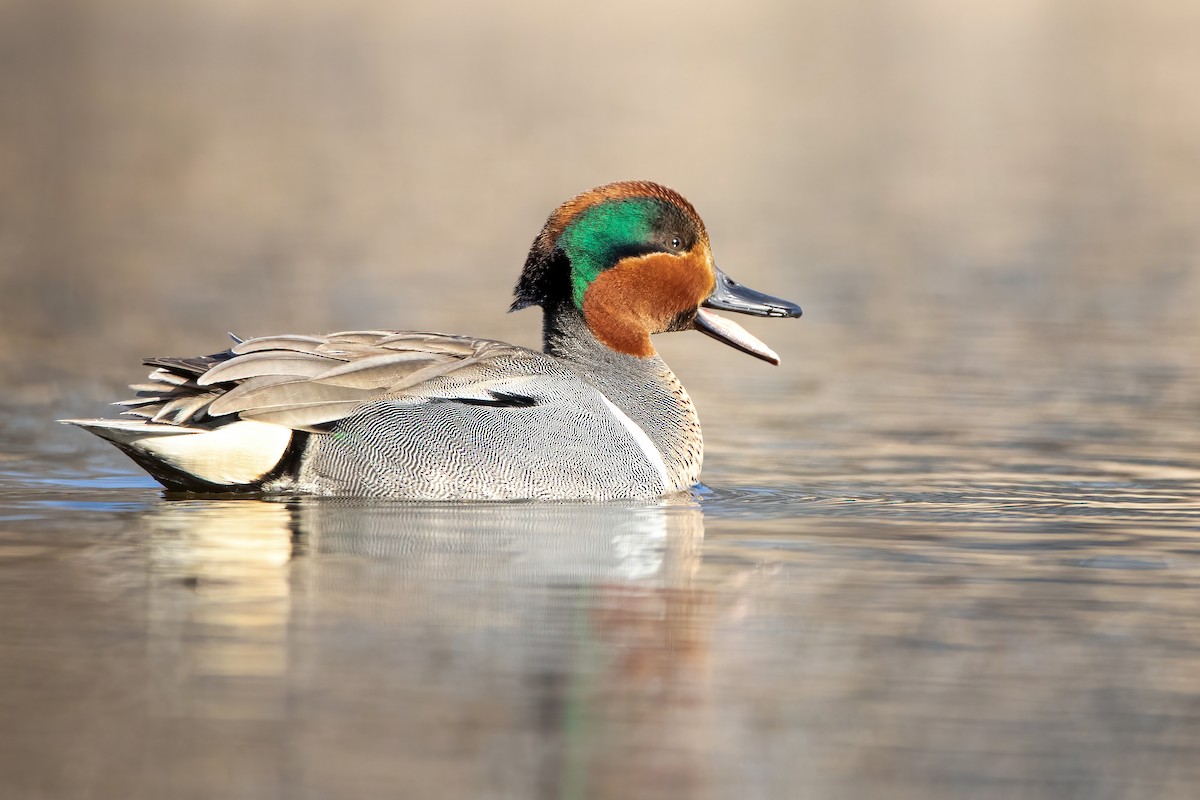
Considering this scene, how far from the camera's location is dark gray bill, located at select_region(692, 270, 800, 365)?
10.1 meters

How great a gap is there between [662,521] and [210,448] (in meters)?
1.89

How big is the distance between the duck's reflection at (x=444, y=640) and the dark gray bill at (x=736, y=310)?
5.39ft

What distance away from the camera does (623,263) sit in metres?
9.66

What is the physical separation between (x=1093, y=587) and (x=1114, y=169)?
21.5 metres

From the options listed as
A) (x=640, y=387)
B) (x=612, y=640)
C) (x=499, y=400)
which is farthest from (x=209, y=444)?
(x=612, y=640)

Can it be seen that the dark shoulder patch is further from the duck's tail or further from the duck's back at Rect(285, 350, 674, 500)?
the duck's tail

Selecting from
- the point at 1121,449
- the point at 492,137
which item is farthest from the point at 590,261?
the point at 492,137

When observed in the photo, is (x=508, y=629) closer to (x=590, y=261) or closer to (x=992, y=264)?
(x=590, y=261)

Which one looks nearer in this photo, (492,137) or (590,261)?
(590,261)

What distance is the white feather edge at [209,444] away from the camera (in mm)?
8430

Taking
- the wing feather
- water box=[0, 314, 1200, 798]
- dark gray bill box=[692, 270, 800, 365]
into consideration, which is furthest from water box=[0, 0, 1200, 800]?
dark gray bill box=[692, 270, 800, 365]

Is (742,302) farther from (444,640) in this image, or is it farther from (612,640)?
(444,640)

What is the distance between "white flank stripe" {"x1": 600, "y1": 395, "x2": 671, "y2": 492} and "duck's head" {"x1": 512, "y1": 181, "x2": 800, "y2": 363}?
1.98ft

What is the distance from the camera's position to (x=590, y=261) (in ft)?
31.6
